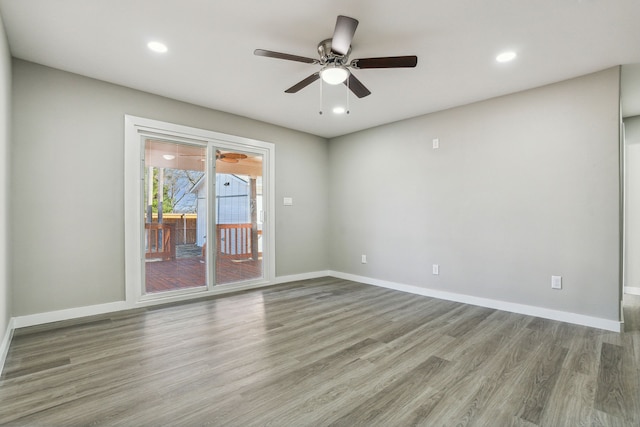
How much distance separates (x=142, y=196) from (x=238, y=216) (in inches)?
51.7

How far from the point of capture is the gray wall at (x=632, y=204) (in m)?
4.14

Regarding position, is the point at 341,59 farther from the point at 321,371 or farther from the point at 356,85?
the point at 321,371

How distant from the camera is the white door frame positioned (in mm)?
3441

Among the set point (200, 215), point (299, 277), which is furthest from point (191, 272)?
point (299, 277)

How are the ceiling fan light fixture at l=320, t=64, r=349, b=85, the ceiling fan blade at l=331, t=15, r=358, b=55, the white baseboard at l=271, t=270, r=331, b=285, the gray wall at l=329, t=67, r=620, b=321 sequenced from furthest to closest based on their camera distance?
1. the white baseboard at l=271, t=270, r=331, b=285
2. the gray wall at l=329, t=67, r=620, b=321
3. the ceiling fan light fixture at l=320, t=64, r=349, b=85
4. the ceiling fan blade at l=331, t=15, r=358, b=55

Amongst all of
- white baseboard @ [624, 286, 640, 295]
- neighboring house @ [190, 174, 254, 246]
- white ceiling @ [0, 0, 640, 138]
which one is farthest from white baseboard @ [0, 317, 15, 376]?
white baseboard @ [624, 286, 640, 295]

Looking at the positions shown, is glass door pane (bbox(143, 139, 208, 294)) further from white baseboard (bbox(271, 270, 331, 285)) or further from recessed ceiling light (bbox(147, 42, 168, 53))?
recessed ceiling light (bbox(147, 42, 168, 53))

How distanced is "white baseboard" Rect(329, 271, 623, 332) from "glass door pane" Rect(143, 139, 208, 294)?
2.73 m

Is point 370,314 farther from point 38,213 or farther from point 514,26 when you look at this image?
point 38,213

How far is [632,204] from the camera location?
4.18m

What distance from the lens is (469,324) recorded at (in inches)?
120

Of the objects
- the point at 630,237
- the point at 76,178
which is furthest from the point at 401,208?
the point at 76,178

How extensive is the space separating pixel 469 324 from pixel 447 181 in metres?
1.84

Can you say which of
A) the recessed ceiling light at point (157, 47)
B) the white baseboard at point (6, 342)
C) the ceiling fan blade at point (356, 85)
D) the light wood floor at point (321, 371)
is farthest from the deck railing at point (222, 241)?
the ceiling fan blade at point (356, 85)
